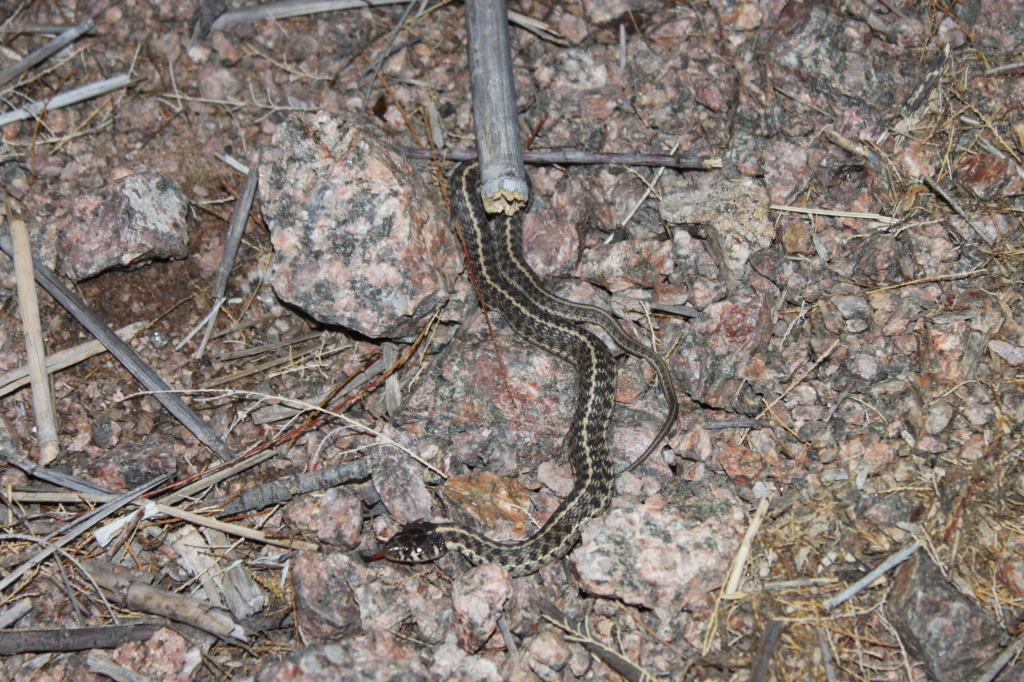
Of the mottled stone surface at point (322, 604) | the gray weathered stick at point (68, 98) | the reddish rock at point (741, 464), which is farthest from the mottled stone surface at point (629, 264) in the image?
the gray weathered stick at point (68, 98)

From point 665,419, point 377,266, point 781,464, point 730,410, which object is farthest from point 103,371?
point 781,464

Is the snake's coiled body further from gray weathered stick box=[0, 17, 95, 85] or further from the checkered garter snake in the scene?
gray weathered stick box=[0, 17, 95, 85]

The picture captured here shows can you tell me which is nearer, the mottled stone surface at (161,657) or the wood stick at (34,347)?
the mottled stone surface at (161,657)

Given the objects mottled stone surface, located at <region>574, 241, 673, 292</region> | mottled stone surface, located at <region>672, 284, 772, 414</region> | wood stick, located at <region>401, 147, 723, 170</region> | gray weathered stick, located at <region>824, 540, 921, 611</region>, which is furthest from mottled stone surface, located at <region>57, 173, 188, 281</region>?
gray weathered stick, located at <region>824, 540, 921, 611</region>

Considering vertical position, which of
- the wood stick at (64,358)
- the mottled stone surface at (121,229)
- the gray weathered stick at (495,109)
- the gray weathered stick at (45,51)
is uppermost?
the gray weathered stick at (45,51)

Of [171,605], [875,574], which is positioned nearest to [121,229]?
[171,605]

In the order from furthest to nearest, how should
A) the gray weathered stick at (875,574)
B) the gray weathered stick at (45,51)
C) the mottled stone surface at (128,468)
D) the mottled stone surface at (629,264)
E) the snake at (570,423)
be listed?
the gray weathered stick at (45,51) < the mottled stone surface at (629,264) < the mottled stone surface at (128,468) < the snake at (570,423) < the gray weathered stick at (875,574)

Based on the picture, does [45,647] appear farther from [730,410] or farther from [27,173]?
[730,410]

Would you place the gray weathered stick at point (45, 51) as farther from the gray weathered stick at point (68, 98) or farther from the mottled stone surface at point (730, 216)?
the mottled stone surface at point (730, 216)
